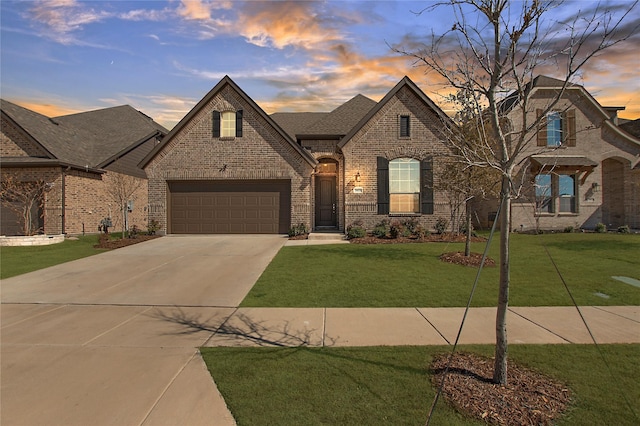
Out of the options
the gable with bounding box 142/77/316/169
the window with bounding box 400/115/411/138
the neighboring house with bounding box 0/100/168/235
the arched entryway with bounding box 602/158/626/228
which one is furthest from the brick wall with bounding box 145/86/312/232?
the arched entryway with bounding box 602/158/626/228

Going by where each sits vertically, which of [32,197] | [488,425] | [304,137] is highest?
[304,137]

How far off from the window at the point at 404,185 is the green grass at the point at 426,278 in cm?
476

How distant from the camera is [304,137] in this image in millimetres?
18219

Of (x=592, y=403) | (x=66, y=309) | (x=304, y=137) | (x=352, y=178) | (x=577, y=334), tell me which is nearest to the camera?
(x=592, y=403)

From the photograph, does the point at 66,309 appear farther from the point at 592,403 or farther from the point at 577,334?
the point at 577,334

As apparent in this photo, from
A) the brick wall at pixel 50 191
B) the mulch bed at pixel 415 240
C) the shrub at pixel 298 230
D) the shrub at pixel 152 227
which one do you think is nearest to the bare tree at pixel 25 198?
the brick wall at pixel 50 191

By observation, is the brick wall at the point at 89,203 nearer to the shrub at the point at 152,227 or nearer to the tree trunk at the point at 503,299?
the shrub at the point at 152,227

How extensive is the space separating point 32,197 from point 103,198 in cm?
348

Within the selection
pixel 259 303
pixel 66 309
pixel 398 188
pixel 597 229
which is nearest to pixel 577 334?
pixel 259 303

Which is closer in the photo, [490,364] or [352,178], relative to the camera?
[490,364]

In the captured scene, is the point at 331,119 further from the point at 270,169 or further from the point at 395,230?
the point at 395,230

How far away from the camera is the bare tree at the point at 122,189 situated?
58.2 feet

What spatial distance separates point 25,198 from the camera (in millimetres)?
16344

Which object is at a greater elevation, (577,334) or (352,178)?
(352,178)
